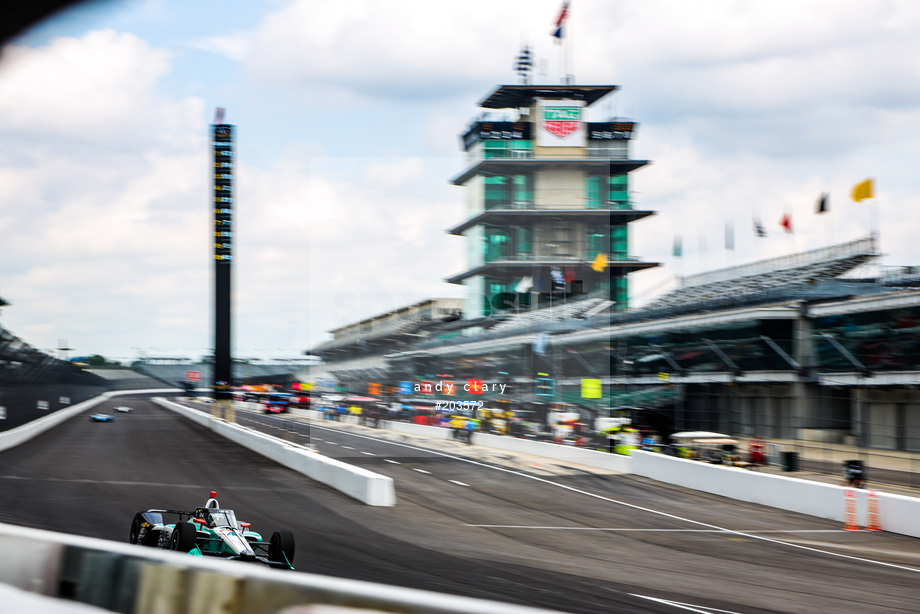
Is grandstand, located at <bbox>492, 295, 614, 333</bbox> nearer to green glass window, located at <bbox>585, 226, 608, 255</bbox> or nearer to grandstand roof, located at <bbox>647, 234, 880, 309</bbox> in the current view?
grandstand roof, located at <bbox>647, 234, 880, 309</bbox>

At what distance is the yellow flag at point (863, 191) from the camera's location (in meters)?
32.7

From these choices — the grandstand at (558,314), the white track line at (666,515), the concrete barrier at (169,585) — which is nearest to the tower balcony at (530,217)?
the grandstand at (558,314)

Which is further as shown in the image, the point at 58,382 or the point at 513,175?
the point at 513,175

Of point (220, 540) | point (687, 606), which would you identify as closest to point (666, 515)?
point (687, 606)

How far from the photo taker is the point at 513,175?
8119cm

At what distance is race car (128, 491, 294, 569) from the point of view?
10.5m

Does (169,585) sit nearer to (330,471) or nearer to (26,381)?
(330,471)

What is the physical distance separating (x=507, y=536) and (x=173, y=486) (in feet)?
32.7

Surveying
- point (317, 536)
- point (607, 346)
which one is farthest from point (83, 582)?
point (607, 346)

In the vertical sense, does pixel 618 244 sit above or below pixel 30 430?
above

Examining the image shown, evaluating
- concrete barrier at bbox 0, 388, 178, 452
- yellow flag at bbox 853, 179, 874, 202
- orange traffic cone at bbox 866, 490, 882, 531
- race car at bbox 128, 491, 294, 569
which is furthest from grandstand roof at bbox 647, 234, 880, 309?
race car at bbox 128, 491, 294, 569

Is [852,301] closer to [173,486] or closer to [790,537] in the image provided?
[790,537]

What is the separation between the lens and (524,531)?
56.9 ft

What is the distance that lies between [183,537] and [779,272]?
43.4 metres
